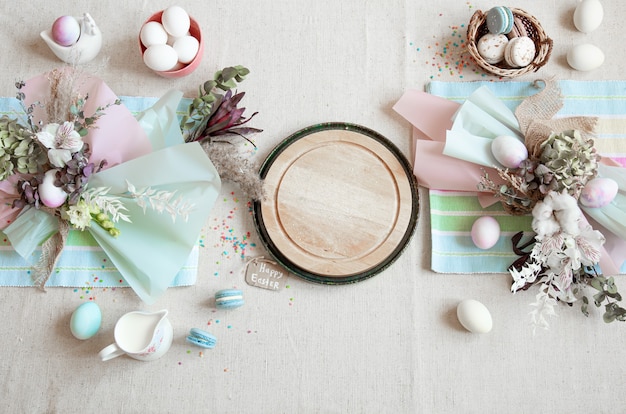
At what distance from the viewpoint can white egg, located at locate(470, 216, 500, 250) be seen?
121cm

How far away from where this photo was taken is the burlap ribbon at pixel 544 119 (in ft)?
3.91

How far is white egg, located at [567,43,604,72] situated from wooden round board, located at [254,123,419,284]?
497 millimetres

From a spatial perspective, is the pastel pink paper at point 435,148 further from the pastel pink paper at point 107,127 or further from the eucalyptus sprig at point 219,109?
the pastel pink paper at point 107,127

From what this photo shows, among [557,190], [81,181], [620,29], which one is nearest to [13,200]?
[81,181]

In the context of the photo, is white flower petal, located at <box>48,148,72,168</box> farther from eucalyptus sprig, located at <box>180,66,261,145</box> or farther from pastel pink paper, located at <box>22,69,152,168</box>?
eucalyptus sprig, located at <box>180,66,261,145</box>

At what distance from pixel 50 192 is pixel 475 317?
94 centimetres

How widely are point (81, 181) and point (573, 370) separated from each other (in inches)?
45.6

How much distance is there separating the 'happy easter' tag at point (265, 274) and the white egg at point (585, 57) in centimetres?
88

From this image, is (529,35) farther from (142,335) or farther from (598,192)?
(142,335)

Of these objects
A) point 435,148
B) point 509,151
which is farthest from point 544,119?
point 435,148

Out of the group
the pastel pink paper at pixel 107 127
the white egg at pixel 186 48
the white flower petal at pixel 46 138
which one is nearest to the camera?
the white flower petal at pixel 46 138

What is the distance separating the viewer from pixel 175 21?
124cm

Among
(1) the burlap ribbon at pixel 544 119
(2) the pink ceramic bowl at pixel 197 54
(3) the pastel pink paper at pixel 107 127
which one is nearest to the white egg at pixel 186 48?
(2) the pink ceramic bowl at pixel 197 54

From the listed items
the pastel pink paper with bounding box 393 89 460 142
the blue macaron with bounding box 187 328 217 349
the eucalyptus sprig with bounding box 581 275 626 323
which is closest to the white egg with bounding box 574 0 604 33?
the pastel pink paper with bounding box 393 89 460 142
